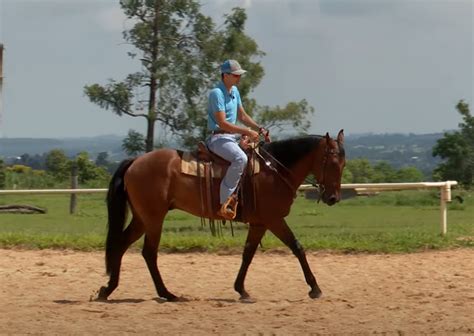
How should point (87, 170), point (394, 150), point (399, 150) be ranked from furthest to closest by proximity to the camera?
point (399, 150)
point (394, 150)
point (87, 170)

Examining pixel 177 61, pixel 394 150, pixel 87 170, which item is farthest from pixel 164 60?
pixel 394 150

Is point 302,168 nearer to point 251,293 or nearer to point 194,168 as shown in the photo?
point 194,168

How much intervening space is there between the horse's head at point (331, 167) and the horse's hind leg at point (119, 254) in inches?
80.4

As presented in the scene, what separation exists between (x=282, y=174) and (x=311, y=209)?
43.3 feet

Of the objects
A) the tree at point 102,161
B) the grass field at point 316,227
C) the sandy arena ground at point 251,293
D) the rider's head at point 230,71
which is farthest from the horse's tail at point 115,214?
the tree at point 102,161

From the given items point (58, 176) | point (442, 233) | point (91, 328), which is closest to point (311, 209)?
point (442, 233)

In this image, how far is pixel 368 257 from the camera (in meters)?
11.7

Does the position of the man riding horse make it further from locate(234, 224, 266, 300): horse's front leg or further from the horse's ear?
the horse's ear

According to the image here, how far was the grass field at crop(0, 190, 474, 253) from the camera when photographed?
12.4m

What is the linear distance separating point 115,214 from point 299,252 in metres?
2.01

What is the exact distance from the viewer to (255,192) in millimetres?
9156

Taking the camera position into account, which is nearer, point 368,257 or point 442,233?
point 368,257

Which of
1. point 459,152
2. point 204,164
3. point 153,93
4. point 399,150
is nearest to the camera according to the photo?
point 204,164

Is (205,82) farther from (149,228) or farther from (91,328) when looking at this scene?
(91,328)
